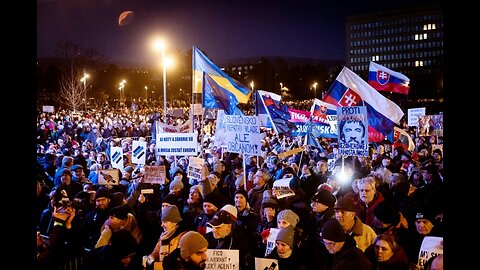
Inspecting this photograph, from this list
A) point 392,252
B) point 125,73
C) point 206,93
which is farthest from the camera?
point 125,73

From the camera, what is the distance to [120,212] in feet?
20.1

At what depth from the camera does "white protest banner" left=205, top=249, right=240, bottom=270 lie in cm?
539

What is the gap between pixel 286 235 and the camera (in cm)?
539

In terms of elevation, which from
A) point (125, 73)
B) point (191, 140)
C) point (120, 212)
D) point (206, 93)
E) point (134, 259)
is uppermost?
point (125, 73)

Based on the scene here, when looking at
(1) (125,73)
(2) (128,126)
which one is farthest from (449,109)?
(1) (125,73)

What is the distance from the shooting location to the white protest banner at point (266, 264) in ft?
17.5

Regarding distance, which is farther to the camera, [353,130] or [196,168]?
[196,168]

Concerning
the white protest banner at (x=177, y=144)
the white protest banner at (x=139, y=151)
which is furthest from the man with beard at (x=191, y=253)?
the white protest banner at (x=139, y=151)

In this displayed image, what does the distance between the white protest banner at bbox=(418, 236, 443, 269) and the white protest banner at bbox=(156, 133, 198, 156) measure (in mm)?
6026

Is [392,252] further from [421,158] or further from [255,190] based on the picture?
[421,158]

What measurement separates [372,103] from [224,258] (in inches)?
271

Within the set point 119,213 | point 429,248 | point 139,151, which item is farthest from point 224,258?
point 139,151

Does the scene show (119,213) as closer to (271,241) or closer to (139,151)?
(271,241)

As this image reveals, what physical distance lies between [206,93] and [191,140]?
1.81 meters
